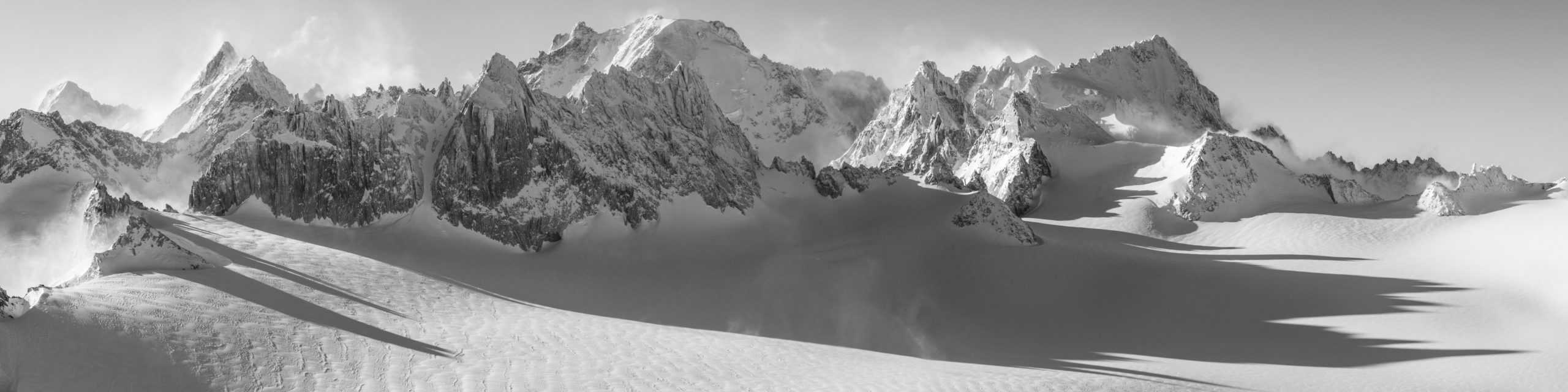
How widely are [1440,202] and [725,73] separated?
82.6 m

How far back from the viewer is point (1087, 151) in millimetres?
93812

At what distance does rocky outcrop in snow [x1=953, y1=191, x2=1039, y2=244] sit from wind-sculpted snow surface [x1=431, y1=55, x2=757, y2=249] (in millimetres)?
14941

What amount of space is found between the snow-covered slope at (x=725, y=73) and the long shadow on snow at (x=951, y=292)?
57797 millimetres

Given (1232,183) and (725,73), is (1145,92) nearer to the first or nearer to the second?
(1232,183)

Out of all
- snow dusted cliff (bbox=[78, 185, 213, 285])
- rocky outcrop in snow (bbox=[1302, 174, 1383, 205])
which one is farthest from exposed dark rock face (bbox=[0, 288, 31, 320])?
rocky outcrop in snow (bbox=[1302, 174, 1383, 205])

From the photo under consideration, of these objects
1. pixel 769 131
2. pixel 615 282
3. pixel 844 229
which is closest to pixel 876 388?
pixel 615 282

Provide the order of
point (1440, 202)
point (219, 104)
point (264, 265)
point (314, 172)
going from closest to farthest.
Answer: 1. point (264, 265)
2. point (314, 172)
3. point (1440, 202)
4. point (219, 104)

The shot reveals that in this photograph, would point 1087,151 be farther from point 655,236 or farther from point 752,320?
point 752,320

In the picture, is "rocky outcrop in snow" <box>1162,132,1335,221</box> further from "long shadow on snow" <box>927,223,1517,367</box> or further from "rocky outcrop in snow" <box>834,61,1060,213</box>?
"long shadow on snow" <box>927,223,1517,367</box>

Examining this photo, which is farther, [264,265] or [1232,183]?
[1232,183]

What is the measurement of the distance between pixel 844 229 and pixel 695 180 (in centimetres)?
1079

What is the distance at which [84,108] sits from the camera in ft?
327

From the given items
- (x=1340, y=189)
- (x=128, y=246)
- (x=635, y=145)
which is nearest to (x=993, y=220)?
(x=635, y=145)

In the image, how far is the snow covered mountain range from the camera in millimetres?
46406
